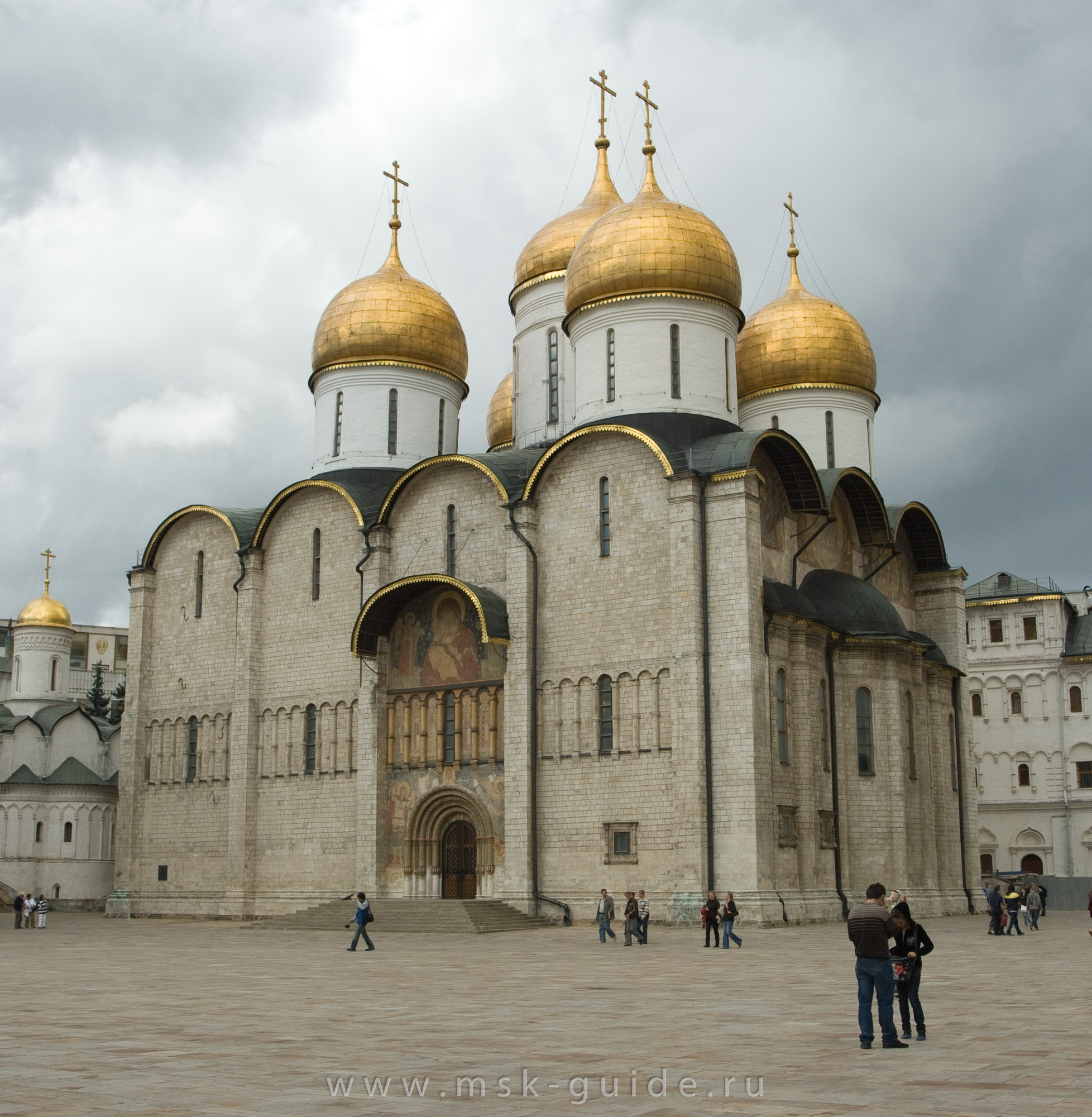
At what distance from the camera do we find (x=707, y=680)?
2325 centimetres

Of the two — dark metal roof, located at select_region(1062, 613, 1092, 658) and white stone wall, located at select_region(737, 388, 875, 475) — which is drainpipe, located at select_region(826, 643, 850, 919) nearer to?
white stone wall, located at select_region(737, 388, 875, 475)

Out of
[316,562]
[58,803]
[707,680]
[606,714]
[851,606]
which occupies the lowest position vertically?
[58,803]

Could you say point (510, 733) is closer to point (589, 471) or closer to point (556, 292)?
point (589, 471)

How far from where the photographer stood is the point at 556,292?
3197 cm

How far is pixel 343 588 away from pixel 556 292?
29.4ft

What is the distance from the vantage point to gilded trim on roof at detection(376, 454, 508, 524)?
26.3 metres

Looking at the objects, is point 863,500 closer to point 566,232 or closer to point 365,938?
point 566,232

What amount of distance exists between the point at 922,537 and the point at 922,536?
4 cm

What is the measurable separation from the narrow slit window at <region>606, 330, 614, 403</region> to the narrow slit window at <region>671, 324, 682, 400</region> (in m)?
1.19

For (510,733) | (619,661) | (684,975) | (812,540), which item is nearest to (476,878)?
(510,733)

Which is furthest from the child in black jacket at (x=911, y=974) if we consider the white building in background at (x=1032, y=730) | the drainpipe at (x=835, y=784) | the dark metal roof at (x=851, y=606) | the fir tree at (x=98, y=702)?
the fir tree at (x=98, y=702)

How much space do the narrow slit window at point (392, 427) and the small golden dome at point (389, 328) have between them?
3.36 feet

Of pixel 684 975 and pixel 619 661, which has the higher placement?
pixel 619 661

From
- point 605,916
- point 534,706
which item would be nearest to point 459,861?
point 534,706
